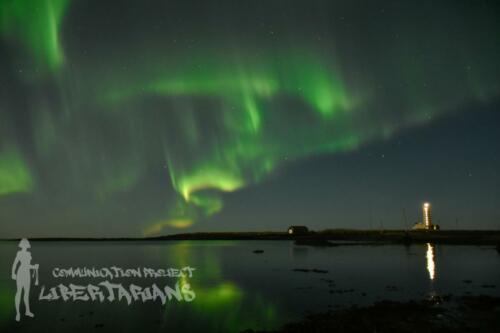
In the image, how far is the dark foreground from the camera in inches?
845

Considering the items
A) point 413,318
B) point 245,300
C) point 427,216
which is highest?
point 427,216

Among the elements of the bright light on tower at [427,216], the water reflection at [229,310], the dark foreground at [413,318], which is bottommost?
the water reflection at [229,310]

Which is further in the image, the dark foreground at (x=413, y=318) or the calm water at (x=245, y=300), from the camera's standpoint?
the calm water at (x=245, y=300)

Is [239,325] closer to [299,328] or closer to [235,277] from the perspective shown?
[299,328]

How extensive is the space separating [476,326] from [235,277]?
37.4 meters

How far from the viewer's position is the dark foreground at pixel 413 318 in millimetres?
21469

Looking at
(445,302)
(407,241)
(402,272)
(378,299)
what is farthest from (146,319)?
(407,241)

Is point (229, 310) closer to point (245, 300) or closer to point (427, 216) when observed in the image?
point (245, 300)

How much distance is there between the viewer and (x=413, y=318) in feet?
78.9

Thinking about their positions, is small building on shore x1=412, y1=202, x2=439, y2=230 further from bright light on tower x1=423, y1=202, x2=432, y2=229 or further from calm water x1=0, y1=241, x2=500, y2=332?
calm water x1=0, y1=241, x2=500, y2=332

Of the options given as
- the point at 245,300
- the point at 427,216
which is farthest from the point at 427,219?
the point at 245,300

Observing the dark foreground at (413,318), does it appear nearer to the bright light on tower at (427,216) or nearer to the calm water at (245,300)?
the calm water at (245,300)

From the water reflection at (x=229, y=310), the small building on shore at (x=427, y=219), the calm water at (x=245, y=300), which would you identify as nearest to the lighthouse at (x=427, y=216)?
the small building on shore at (x=427, y=219)

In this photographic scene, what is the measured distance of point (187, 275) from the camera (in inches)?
2340
